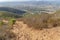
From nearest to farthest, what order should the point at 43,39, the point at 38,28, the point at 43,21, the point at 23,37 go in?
the point at 43,39 < the point at 23,37 < the point at 38,28 < the point at 43,21

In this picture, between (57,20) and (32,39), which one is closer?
(32,39)

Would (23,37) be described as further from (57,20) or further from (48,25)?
(57,20)

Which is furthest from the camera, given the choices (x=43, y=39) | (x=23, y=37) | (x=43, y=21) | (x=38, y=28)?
(x=43, y=21)

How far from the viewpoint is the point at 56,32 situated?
15289mm

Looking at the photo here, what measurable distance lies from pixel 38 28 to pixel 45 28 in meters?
0.60

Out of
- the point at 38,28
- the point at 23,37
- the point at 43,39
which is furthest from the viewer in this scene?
the point at 38,28

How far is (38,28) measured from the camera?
16984mm

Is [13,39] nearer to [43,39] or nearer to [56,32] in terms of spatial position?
[43,39]

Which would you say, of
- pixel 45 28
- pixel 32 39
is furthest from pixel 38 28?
pixel 32 39

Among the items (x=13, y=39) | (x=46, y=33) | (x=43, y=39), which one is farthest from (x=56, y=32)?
(x=13, y=39)

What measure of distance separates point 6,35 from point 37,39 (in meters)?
2.34

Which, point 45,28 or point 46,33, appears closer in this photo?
point 46,33

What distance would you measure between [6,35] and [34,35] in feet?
6.92

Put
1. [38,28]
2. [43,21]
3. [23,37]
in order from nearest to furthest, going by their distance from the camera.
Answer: [23,37]
[38,28]
[43,21]
